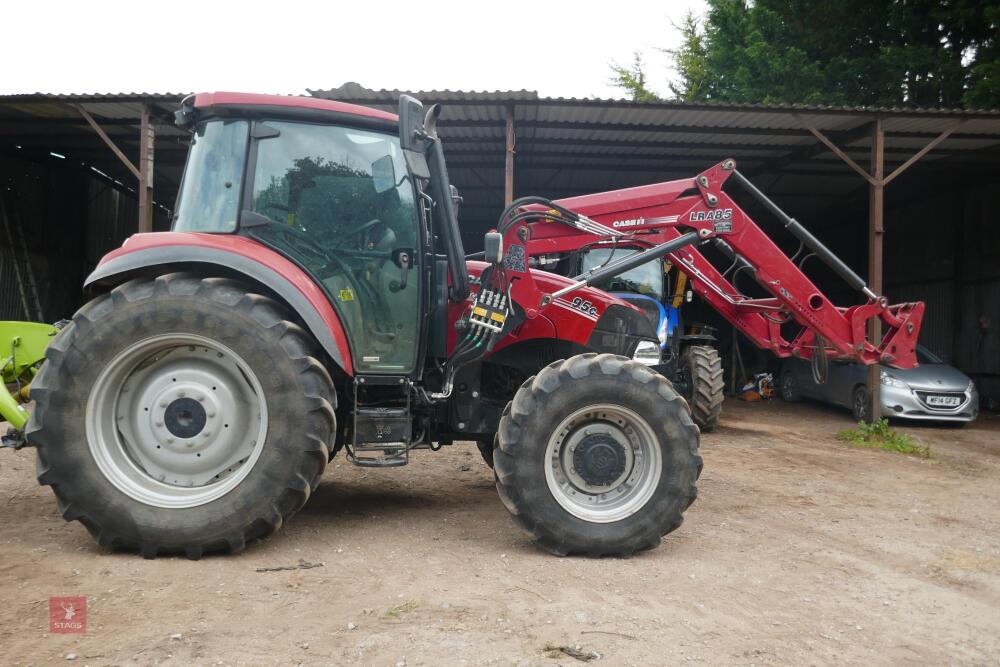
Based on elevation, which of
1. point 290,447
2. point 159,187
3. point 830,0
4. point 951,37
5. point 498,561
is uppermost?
point 830,0

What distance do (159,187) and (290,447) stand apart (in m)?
15.4

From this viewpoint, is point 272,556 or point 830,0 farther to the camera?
point 830,0

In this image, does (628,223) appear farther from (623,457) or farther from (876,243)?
(876,243)

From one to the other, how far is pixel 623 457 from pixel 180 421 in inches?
97.2

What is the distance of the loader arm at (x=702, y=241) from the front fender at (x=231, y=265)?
4.18 ft

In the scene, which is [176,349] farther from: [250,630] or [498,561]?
[498,561]

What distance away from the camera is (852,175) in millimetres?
14758

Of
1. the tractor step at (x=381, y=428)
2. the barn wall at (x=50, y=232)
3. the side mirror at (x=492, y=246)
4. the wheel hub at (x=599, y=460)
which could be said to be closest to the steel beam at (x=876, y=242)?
the wheel hub at (x=599, y=460)

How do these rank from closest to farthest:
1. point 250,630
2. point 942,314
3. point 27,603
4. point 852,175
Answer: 1. point 250,630
2. point 27,603
3. point 852,175
4. point 942,314

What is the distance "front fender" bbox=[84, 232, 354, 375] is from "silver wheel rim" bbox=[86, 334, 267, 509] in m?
0.41

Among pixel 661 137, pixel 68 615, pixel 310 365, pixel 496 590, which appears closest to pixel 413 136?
pixel 310 365

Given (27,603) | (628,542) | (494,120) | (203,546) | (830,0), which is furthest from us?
(830,0)

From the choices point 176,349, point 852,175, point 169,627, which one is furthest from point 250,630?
point 852,175

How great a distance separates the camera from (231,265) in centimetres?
→ 387
